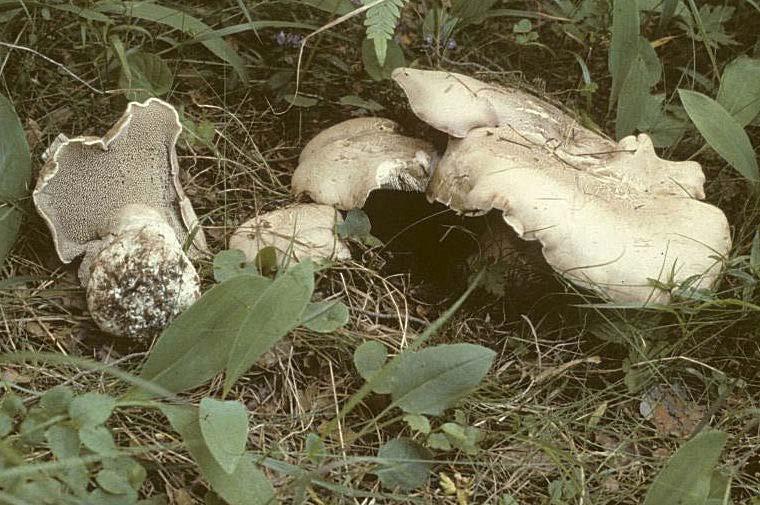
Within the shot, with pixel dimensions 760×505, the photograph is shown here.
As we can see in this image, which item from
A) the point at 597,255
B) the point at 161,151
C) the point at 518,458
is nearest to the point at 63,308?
the point at 161,151

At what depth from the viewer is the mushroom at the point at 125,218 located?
2.00 metres

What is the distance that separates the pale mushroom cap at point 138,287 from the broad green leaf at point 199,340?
9.3 inches

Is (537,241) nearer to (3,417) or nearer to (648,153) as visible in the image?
(648,153)

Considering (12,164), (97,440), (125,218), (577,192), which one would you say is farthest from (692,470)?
(12,164)

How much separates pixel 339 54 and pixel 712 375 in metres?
1.53

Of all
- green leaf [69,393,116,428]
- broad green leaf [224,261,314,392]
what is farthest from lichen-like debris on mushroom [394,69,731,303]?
green leaf [69,393,116,428]

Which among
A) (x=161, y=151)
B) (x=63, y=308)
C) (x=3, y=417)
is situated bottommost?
(x=63, y=308)

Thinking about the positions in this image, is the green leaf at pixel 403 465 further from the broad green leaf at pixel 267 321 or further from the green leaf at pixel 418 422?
the broad green leaf at pixel 267 321

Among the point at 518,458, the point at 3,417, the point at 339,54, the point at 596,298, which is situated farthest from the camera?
the point at 339,54

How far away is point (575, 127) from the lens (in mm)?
2465

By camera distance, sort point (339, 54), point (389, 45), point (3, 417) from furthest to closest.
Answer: point (339, 54), point (389, 45), point (3, 417)

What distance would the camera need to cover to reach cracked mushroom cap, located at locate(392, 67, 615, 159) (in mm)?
2221

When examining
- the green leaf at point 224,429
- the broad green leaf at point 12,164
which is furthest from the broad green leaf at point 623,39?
the broad green leaf at point 12,164

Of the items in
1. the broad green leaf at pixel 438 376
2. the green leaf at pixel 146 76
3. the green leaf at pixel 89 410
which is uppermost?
the green leaf at pixel 146 76
